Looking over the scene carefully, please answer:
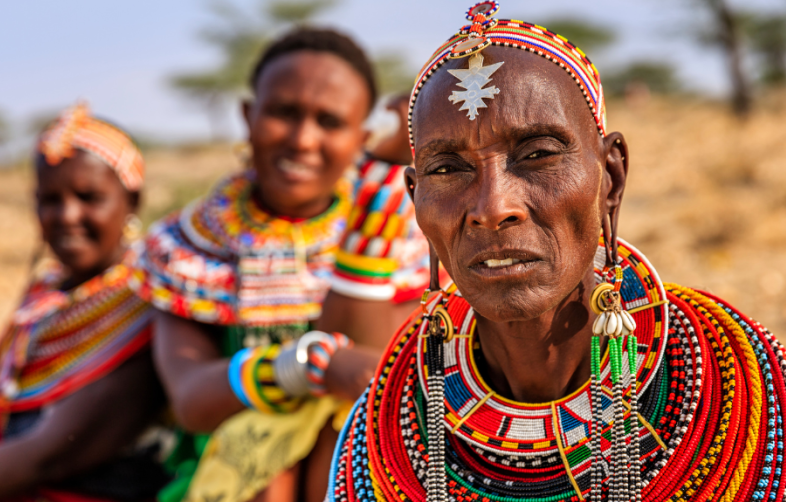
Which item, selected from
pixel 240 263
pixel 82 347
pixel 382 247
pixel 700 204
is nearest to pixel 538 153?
pixel 382 247

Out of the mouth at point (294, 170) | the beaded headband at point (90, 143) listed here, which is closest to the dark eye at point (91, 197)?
the beaded headband at point (90, 143)

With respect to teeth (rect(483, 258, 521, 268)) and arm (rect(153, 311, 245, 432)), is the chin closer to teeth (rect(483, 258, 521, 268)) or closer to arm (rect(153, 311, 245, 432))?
teeth (rect(483, 258, 521, 268))

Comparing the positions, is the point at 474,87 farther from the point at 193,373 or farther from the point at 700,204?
the point at 700,204

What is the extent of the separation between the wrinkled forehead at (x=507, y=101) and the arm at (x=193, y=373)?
1.58 metres

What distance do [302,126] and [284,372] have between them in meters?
1.26

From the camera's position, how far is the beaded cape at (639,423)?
1.71m

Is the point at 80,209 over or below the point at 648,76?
below

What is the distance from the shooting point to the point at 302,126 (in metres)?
3.43

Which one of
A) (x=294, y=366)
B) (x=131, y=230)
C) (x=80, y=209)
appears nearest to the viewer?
(x=294, y=366)

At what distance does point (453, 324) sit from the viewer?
210 centimetres

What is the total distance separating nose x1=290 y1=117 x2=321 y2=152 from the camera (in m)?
3.39

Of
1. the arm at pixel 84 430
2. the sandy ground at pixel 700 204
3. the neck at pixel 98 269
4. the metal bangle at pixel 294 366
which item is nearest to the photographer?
the metal bangle at pixel 294 366

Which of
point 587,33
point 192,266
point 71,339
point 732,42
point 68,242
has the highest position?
point 587,33

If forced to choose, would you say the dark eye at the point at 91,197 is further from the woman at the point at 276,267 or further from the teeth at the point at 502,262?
the teeth at the point at 502,262
